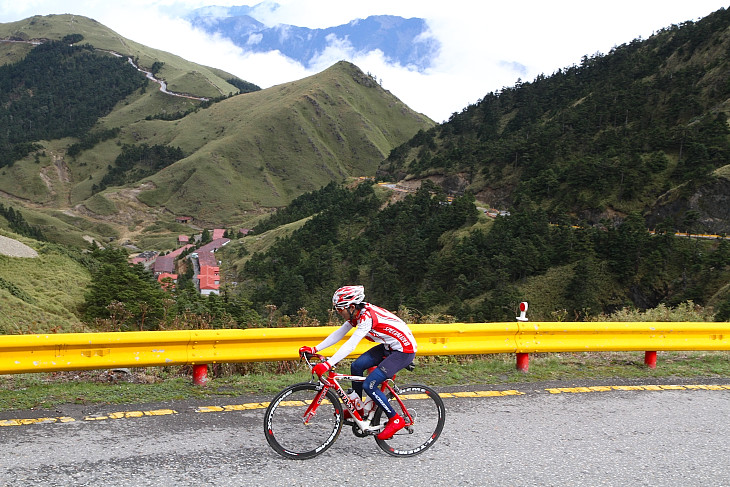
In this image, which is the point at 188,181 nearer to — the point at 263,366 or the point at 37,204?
the point at 37,204

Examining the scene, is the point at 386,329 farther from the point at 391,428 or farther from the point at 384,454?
the point at 384,454

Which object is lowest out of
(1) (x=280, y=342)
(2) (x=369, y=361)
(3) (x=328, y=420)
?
(3) (x=328, y=420)

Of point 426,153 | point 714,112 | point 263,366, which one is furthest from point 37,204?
point 263,366

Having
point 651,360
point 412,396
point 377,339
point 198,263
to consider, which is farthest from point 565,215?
point 198,263

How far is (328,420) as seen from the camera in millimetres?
5250

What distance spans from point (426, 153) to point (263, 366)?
98508 millimetres

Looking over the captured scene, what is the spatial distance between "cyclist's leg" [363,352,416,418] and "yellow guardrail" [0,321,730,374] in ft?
7.14

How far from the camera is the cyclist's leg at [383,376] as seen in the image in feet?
16.7

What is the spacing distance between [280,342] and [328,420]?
7.03 ft

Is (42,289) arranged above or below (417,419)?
below

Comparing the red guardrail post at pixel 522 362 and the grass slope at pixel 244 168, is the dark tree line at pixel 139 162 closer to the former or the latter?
the grass slope at pixel 244 168

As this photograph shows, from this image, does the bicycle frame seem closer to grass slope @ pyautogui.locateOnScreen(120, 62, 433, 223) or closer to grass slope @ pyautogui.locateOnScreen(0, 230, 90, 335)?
grass slope @ pyautogui.locateOnScreen(0, 230, 90, 335)

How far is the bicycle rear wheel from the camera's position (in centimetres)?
530

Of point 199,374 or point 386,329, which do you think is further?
point 199,374
